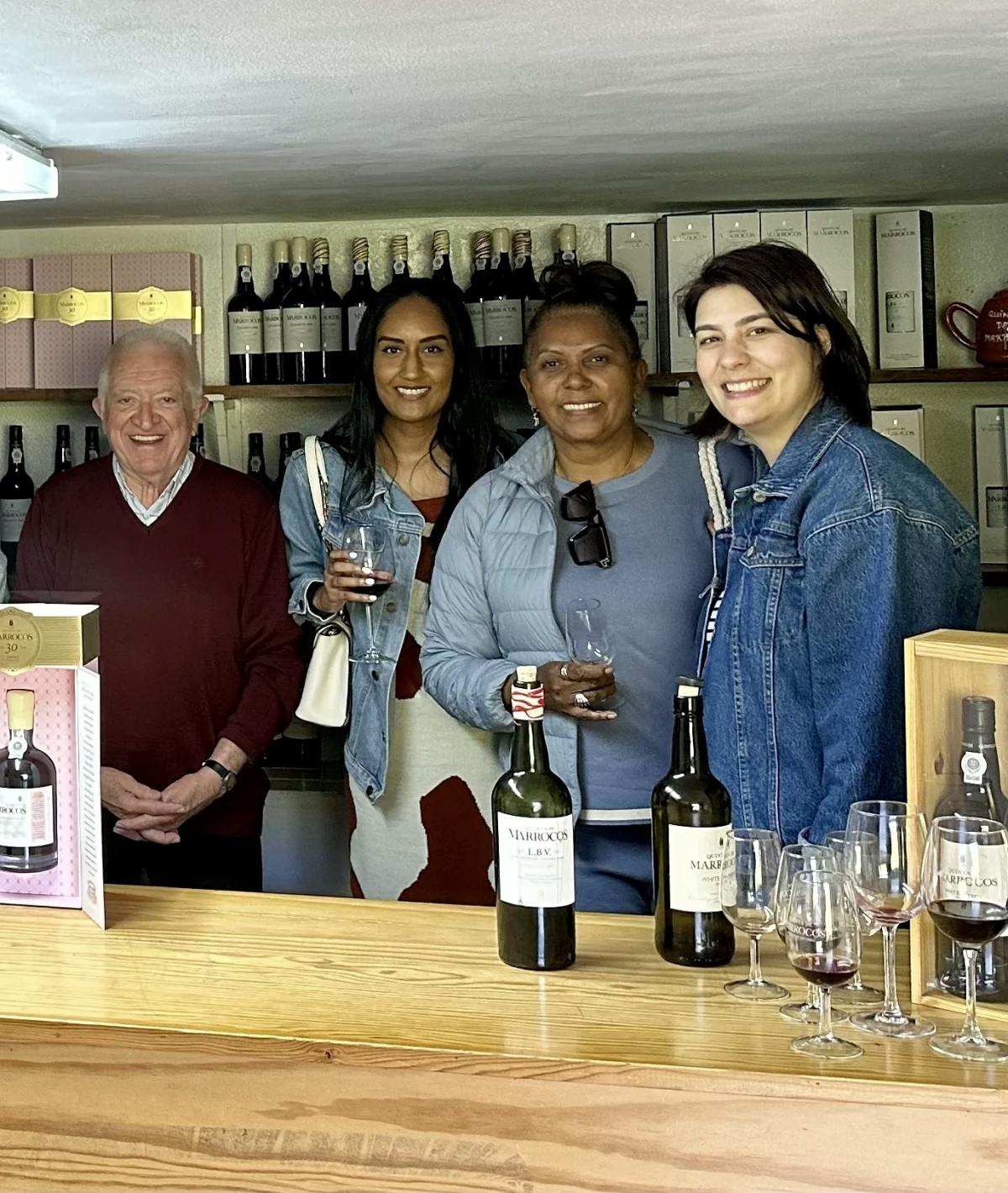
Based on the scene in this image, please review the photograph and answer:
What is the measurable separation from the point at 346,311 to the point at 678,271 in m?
0.80

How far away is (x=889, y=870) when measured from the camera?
122 cm

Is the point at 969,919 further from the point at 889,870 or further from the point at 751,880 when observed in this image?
the point at 751,880

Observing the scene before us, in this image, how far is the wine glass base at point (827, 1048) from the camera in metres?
1.18

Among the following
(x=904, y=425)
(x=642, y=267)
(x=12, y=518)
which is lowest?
(x=12, y=518)

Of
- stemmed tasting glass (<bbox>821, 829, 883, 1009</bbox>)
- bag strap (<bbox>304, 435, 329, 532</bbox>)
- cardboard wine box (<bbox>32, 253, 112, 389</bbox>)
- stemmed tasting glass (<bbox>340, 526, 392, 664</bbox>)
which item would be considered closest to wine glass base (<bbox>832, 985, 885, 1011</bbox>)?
stemmed tasting glass (<bbox>821, 829, 883, 1009</bbox>)

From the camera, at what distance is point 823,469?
1812 mm

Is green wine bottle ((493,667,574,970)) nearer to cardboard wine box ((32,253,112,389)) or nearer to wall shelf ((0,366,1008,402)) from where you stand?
wall shelf ((0,366,1008,402))

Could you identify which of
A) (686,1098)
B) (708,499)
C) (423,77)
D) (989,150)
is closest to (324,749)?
(708,499)

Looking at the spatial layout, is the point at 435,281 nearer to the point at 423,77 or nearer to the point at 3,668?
the point at 423,77

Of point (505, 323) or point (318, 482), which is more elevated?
point (505, 323)

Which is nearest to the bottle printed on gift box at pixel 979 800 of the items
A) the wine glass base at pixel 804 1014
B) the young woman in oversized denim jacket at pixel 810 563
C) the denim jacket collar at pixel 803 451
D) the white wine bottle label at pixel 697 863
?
the wine glass base at pixel 804 1014

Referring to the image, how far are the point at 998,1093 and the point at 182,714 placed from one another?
1.94 meters

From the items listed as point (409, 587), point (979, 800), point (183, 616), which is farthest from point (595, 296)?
point (979, 800)

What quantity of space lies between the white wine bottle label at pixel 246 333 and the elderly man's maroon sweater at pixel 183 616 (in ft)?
1.74
